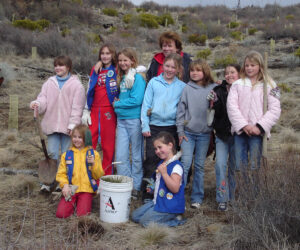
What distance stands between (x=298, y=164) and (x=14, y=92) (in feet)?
32.3

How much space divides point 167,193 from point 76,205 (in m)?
1.08

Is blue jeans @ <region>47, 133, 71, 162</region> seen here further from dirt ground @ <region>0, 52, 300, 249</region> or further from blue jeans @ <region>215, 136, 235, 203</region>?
blue jeans @ <region>215, 136, 235, 203</region>

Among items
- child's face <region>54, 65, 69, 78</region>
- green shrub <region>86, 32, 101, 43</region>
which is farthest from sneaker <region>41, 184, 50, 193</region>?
green shrub <region>86, 32, 101, 43</region>

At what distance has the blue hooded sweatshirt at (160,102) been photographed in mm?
4859

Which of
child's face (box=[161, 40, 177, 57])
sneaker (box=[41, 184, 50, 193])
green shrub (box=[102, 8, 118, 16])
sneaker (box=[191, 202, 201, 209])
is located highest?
green shrub (box=[102, 8, 118, 16])

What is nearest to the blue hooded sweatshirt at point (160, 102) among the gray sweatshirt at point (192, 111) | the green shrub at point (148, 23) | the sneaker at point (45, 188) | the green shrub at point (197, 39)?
the gray sweatshirt at point (192, 111)

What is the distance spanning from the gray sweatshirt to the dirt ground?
→ 0.97 metres

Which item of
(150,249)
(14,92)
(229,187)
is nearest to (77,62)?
(14,92)

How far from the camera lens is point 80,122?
522 centimetres

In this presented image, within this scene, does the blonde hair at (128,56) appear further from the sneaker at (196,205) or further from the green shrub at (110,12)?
the green shrub at (110,12)

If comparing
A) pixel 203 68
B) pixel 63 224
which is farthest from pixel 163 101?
pixel 63 224

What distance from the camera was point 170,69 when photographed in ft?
15.9

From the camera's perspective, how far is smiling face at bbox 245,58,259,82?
4.51m

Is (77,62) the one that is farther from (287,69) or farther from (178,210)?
(178,210)
